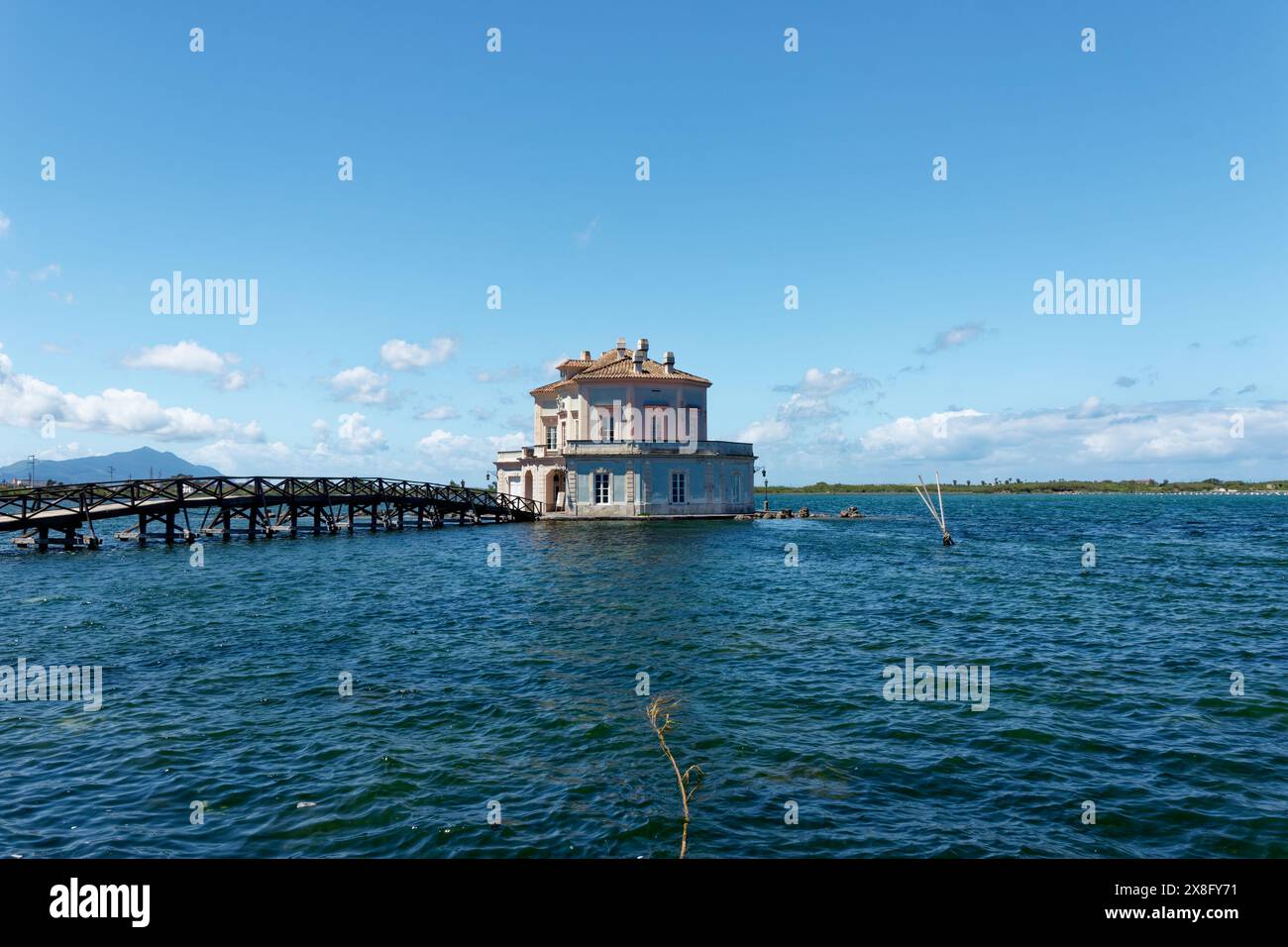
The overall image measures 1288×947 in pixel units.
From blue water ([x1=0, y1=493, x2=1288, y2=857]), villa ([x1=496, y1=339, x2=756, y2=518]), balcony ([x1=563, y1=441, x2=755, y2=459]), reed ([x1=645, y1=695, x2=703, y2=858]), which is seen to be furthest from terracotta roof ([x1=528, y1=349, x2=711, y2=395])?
reed ([x1=645, y1=695, x2=703, y2=858])

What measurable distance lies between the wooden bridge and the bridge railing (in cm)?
6

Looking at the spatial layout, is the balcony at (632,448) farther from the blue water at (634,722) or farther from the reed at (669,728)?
the reed at (669,728)

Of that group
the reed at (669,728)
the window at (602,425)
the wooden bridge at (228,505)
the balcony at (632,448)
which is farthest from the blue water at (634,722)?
the window at (602,425)

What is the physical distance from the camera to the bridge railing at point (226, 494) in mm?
→ 40094

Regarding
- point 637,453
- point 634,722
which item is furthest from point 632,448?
point 634,722

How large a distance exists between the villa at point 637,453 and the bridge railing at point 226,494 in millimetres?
6278

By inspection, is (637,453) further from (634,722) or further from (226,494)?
(634,722)

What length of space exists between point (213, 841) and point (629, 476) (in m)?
50.5

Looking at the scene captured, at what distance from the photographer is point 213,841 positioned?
8453 millimetres

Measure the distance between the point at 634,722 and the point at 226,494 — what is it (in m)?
44.5

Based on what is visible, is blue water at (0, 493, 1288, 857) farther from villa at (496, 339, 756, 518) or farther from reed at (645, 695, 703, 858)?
villa at (496, 339, 756, 518)

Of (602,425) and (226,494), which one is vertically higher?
(602,425)

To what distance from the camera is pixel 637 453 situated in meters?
58.3
